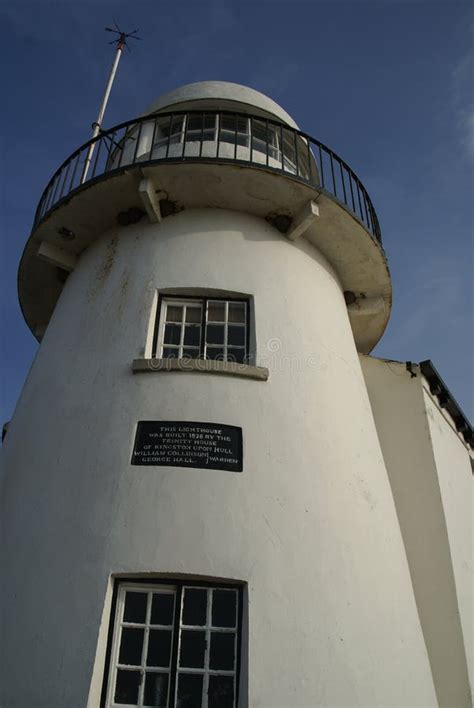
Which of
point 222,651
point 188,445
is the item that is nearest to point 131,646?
point 222,651

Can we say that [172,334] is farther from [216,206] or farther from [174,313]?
[216,206]

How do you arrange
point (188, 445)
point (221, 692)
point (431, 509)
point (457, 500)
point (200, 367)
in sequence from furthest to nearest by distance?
1. point (457, 500)
2. point (431, 509)
3. point (200, 367)
4. point (188, 445)
5. point (221, 692)

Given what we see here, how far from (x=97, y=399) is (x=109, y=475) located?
47.3 inches

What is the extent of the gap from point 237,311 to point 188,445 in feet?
8.35

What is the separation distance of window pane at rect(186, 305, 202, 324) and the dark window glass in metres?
3.91

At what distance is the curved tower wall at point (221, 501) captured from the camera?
554 cm

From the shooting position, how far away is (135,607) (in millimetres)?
5789

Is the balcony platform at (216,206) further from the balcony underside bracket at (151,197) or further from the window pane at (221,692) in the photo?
the window pane at (221,692)

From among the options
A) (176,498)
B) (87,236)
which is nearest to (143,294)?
(87,236)

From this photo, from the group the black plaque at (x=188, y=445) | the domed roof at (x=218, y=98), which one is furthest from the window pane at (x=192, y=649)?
the domed roof at (x=218, y=98)

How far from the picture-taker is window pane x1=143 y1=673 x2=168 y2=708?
541 cm

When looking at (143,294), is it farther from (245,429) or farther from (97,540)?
(97,540)

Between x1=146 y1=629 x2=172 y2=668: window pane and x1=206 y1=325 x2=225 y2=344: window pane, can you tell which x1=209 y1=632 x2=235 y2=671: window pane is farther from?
x1=206 y1=325 x2=225 y2=344: window pane

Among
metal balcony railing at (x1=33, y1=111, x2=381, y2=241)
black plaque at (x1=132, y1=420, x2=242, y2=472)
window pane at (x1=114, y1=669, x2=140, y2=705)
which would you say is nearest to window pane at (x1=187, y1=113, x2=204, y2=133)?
metal balcony railing at (x1=33, y1=111, x2=381, y2=241)
